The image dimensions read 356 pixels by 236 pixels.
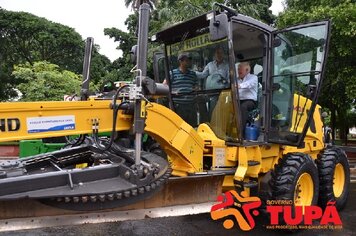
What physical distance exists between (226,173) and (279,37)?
6.38ft

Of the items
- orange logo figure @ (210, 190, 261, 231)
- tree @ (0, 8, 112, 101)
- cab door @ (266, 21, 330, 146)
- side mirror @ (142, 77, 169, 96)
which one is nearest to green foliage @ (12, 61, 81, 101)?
tree @ (0, 8, 112, 101)

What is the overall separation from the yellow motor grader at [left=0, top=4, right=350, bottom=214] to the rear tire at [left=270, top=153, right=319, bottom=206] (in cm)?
1

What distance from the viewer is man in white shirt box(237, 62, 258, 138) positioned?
5.59 metres

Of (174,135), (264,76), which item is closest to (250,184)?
(174,135)

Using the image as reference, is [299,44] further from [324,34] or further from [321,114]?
[321,114]

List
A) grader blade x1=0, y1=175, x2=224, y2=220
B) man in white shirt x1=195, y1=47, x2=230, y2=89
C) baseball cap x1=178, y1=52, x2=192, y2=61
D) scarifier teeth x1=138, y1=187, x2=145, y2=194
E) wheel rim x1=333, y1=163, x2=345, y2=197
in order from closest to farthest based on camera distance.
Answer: grader blade x1=0, y1=175, x2=224, y2=220, scarifier teeth x1=138, y1=187, x2=145, y2=194, man in white shirt x1=195, y1=47, x2=230, y2=89, baseball cap x1=178, y1=52, x2=192, y2=61, wheel rim x1=333, y1=163, x2=345, y2=197

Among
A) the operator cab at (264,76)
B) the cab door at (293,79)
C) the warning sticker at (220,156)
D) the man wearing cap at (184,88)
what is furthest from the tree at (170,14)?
the warning sticker at (220,156)

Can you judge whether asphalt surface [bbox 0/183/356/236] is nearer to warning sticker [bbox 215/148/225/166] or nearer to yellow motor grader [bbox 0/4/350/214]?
yellow motor grader [bbox 0/4/350/214]

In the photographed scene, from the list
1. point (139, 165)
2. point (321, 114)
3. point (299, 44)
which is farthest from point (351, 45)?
point (139, 165)

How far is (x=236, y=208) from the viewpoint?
19.0 feet

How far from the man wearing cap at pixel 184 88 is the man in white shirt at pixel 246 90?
0.61 metres

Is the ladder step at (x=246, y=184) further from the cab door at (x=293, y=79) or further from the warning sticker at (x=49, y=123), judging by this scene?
the warning sticker at (x=49, y=123)

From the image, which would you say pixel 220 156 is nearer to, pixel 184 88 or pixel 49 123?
pixel 184 88

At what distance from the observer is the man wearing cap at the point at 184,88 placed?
592 centimetres
